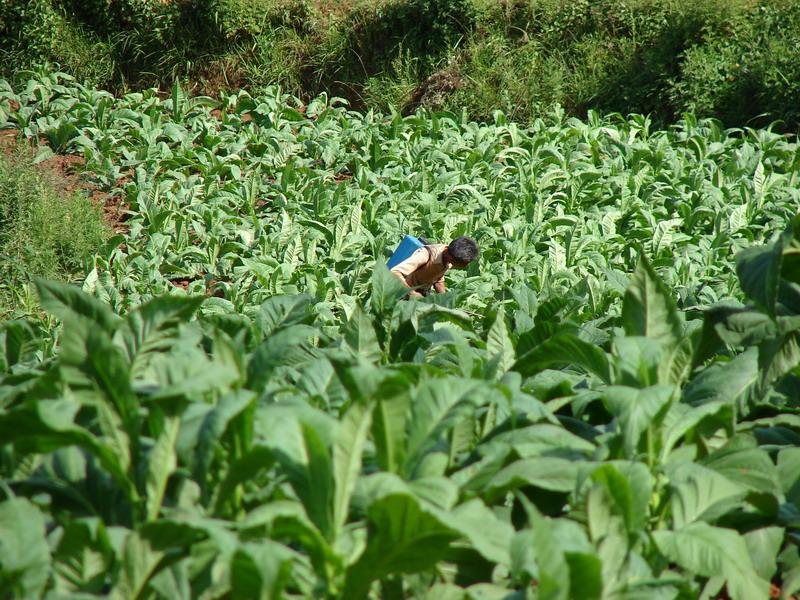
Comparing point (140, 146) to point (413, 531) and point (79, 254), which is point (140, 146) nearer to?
point (79, 254)

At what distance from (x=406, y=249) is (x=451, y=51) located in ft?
18.3

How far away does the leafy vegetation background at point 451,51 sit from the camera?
10.2 metres

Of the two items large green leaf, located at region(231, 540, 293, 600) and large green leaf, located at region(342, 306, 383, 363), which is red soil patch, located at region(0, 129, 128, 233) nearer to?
large green leaf, located at region(342, 306, 383, 363)

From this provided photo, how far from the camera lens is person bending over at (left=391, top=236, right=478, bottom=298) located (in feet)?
21.4

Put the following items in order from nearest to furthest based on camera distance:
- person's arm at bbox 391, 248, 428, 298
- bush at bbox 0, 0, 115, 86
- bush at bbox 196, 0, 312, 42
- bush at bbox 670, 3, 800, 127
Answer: person's arm at bbox 391, 248, 428, 298 → bush at bbox 670, 3, 800, 127 → bush at bbox 0, 0, 115, 86 → bush at bbox 196, 0, 312, 42

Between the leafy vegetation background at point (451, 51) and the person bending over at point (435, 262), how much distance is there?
4480mm

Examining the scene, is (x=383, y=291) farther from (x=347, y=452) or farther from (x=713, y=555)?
(x=713, y=555)

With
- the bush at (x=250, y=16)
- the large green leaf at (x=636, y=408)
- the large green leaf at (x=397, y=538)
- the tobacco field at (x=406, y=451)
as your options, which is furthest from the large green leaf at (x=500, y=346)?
the bush at (x=250, y=16)

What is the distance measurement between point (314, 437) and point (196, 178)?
6.96 metres

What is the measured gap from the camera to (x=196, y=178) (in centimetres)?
866

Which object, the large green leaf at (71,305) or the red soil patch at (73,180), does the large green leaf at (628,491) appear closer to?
the large green leaf at (71,305)

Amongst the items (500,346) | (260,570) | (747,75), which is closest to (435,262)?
(500,346)

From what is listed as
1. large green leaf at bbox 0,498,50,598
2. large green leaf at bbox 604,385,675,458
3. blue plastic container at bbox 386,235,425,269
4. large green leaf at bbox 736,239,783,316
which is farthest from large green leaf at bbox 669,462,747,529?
blue plastic container at bbox 386,235,425,269

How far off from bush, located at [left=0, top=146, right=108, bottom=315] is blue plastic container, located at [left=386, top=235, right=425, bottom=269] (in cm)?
247
